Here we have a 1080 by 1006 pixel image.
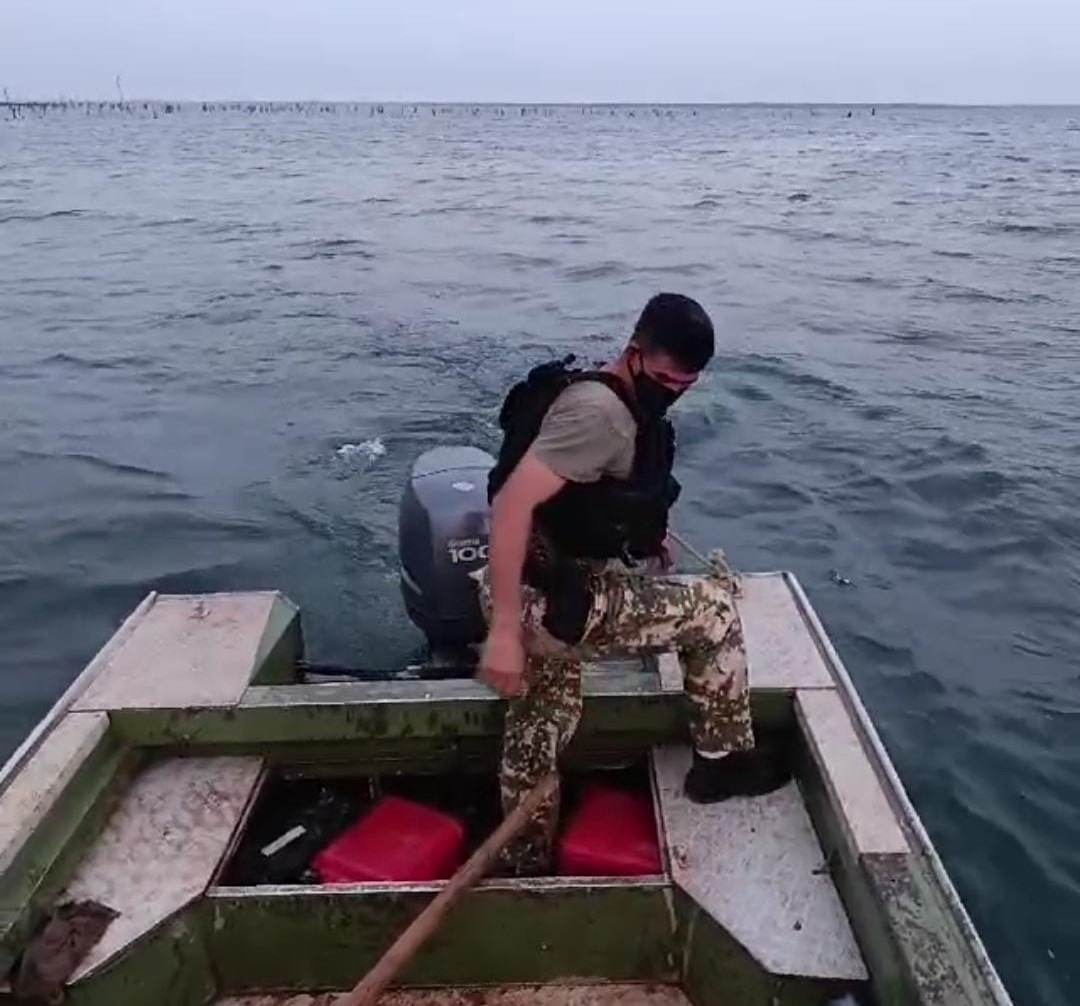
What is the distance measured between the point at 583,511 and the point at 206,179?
39335mm

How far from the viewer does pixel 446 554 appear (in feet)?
17.2

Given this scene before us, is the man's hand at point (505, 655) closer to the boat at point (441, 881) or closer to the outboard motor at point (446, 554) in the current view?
the boat at point (441, 881)

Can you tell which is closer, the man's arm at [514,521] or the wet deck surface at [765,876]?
the man's arm at [514,521]

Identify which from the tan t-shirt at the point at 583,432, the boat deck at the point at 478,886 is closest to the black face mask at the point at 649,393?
the tan t-shirt at the point at 583,432

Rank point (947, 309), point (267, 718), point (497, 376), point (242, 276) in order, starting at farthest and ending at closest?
point (242, 276)
point (947, 309)
point (497, 376)
point (267, 718)

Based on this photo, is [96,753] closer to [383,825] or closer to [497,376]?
[383,825]

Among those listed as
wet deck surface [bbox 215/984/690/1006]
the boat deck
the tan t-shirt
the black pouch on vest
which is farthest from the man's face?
wet deck surface [bbox 215/984/690/1006]

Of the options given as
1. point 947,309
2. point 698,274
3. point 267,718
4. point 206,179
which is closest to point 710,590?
point 267,718

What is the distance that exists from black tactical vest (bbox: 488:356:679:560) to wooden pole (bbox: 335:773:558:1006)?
2.77 ft

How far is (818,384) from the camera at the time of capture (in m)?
13.2

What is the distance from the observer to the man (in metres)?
3.41

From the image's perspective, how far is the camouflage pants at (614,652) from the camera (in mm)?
3904

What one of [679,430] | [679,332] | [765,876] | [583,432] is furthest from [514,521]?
[679,430]

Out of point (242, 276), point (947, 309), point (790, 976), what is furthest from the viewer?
point (242, 276)
